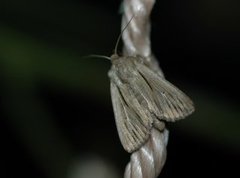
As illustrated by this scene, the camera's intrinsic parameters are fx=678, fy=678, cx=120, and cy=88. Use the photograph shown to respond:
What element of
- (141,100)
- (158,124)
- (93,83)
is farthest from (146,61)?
(93,83)

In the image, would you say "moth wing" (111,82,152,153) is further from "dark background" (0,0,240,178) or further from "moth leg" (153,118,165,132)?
"dark background" (0,0,240,178)

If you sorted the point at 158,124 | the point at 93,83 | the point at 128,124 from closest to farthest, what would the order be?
the point at 158,124 < the point at 128,124 < the point at 93,83

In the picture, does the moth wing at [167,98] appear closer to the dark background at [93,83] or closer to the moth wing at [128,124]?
the moth wing at [128,124]

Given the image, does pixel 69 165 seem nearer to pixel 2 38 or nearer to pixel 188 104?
pixel 2 38

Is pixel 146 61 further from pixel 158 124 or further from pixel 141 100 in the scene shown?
pixel 158 124

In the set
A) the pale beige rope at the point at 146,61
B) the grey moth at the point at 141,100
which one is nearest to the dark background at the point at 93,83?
the grey moth at the point at 141,100

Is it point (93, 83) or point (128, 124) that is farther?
point (93, 83)

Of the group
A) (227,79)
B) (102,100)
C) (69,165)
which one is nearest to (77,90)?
(102,100)
